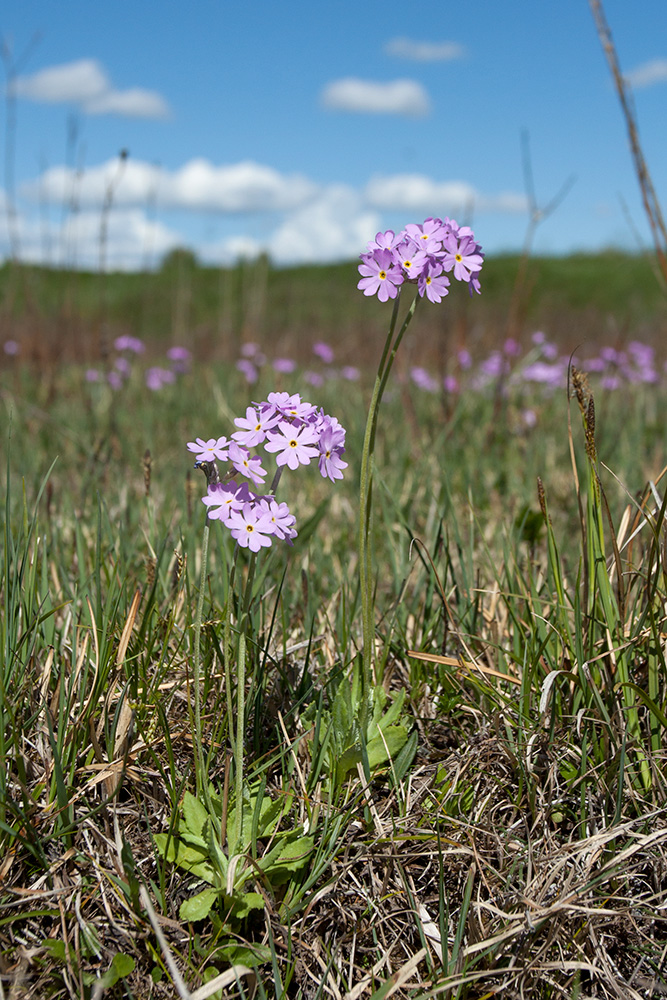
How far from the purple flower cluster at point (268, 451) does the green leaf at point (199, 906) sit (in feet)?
2.00

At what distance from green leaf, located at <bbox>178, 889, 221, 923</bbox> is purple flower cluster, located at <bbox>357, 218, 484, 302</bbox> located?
42.2 inches

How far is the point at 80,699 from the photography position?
1604mm

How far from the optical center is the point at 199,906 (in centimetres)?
127

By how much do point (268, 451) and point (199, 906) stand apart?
0.79m

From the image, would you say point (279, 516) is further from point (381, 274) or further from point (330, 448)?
point (381, 274)

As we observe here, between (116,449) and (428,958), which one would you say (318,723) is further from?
(116,449)

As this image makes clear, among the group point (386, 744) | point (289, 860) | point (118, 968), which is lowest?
point (118, 968)

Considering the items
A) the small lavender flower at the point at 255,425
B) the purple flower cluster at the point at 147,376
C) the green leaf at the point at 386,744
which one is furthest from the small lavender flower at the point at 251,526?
the purple flower cluster at the point at 147,376

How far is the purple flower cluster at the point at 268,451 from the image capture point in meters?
1.19

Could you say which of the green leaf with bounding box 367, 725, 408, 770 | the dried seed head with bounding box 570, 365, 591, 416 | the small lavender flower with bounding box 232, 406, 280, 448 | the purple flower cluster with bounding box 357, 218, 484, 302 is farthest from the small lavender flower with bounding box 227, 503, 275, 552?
the dried seed head with bounding box 570, 365, 591, 416

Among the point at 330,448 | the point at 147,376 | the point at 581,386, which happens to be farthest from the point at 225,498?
the point at 147,376

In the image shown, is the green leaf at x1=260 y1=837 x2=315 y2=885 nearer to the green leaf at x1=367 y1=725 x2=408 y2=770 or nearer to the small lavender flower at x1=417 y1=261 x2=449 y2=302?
the green leaf at x1=367 y1=725 x2=408 y2=770

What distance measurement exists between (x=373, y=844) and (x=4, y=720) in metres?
0.72

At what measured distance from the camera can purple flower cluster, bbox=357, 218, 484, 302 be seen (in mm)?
1302
